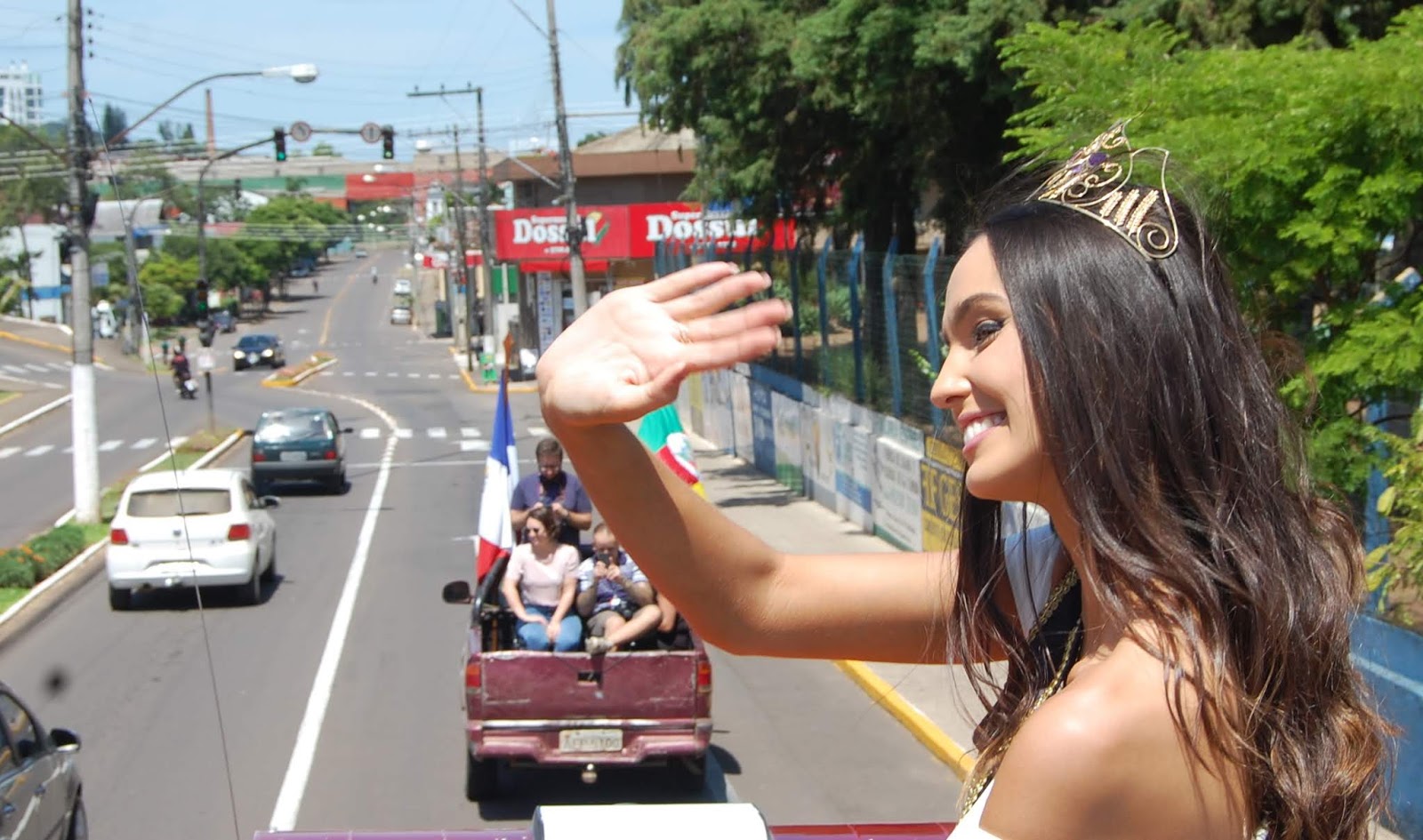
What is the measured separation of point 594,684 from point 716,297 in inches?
304

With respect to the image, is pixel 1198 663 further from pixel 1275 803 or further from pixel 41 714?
pixel 41 714

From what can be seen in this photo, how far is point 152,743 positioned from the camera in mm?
9898

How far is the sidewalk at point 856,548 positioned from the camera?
376 inches

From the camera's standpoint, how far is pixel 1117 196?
1.67 metres

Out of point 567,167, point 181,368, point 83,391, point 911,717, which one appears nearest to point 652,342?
point 911,717

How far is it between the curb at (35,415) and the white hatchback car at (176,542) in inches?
924

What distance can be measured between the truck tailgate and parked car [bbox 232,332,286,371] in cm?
5568

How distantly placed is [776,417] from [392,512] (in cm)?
619

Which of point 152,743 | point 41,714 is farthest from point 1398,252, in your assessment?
point 41,714

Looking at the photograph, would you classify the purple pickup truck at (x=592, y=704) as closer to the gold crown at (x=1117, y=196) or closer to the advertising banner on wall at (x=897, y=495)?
the advertising banner on wall at (x=897, y=495)

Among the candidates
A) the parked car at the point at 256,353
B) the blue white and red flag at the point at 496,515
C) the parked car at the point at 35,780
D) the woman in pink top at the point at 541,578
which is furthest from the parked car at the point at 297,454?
the parked car at the point at 256,353

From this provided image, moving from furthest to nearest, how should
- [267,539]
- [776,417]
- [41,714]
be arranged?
1. [776,417]
2. [267,539]
3. [41,714]

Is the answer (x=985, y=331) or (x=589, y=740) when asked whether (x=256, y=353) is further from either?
(x=985, y=331)

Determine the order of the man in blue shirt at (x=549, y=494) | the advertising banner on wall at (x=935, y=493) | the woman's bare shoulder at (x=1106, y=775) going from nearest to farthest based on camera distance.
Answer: the woman's bare shoulder at (x=1106, y=775), the man in blue shirt at (x=549, y=494), the advertising banner on wall at (x=935, y=493)
